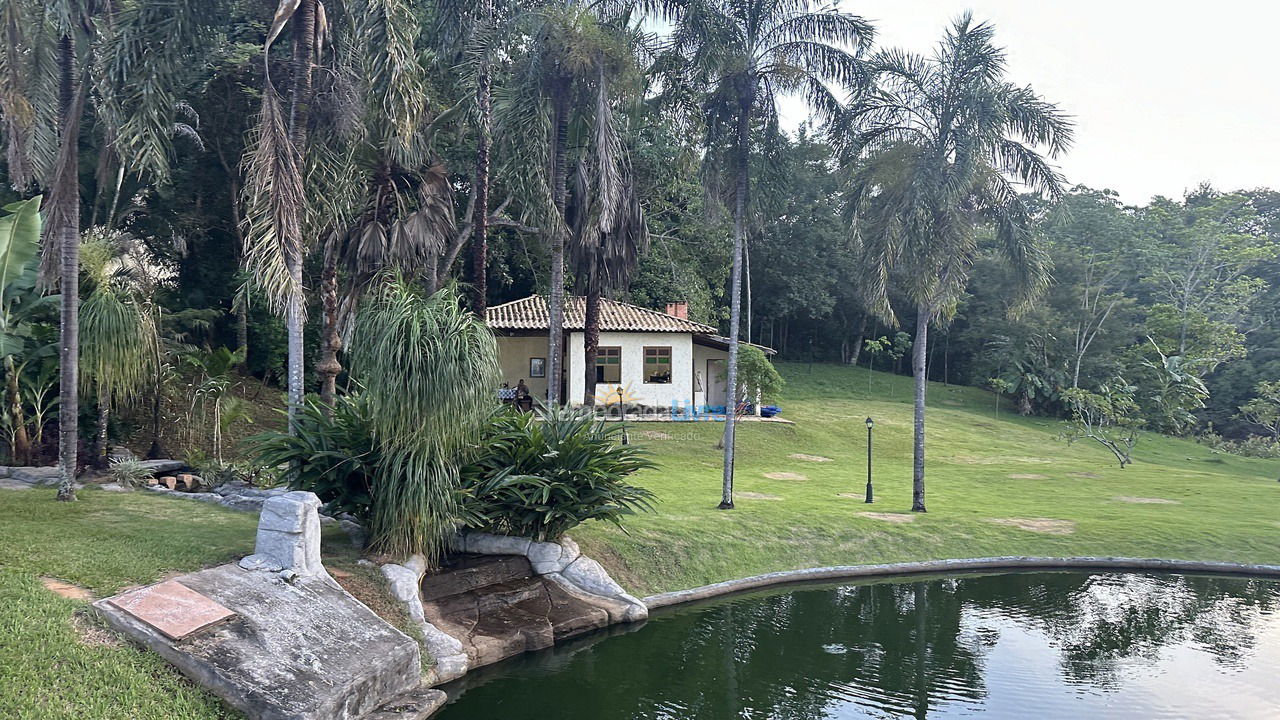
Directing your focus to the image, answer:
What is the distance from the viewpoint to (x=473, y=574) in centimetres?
1092

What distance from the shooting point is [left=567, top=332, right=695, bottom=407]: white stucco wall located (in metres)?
29.5

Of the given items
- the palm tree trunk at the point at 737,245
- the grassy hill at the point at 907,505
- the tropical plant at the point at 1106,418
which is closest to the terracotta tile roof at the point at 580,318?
the grassy hill at the point at 907,505

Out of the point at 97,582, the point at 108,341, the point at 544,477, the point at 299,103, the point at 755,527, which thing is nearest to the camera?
the point at 97,582

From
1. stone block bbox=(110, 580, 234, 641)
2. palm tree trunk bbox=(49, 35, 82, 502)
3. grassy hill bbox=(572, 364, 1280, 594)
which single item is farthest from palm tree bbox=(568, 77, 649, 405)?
stone block bbox=(110, 580, 234, 641)

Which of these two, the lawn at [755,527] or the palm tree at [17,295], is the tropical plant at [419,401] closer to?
the lawn at [755,527]

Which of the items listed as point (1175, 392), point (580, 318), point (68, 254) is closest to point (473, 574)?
point (68, 254)

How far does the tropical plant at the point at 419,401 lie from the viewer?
990 centimetres

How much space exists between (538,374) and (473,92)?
52.0 ft

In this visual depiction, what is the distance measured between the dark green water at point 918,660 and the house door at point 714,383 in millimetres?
21346

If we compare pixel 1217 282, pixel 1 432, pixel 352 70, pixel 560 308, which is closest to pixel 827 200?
pixel 1217 282

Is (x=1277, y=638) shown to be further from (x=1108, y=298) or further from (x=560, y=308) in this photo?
(x=1108, y=298)

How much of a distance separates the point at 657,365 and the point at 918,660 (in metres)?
21.0

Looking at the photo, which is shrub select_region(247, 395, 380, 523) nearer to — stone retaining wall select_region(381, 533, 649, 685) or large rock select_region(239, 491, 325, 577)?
large rock select_region(239, 491, 325, 577)

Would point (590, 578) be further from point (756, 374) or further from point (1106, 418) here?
point (1106, 418)
